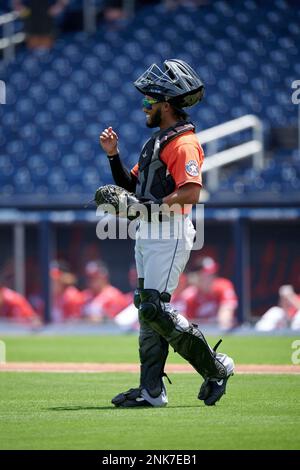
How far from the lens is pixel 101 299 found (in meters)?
14.8

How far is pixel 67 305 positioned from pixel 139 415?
31.3 feet

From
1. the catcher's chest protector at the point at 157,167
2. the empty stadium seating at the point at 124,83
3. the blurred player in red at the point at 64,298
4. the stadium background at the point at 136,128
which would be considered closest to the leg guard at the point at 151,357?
the catcher's chest protector at the point at 157,167

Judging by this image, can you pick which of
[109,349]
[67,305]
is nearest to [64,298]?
[67,305]

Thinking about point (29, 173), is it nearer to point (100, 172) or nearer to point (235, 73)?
point (100, 172)

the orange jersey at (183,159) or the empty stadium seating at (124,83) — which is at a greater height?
the empty stadium seating at (124,83)

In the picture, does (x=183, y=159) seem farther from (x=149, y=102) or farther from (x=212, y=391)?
(x=212, y=391)

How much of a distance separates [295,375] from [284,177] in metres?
7.09

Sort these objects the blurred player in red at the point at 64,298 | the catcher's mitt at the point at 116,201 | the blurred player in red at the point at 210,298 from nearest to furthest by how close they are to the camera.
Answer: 1. the catcher's mitt at the point at 116,201
2. the blurred player in red at the point at 210,298
3. the blurred player in red at the point at 64,298

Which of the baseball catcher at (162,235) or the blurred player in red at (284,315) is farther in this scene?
the blurred player in red at (284,315)

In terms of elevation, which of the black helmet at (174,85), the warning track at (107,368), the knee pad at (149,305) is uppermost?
the black helmet at (174,85)

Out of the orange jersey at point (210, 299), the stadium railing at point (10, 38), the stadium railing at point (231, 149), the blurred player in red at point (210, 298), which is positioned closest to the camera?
the blurred player in red at point (210, 298)

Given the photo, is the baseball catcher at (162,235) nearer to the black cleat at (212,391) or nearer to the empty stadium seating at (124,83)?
the black cleat at (212,391)

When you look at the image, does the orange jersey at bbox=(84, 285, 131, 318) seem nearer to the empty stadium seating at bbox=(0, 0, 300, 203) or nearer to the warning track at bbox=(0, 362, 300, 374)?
the empty stadium seating at bbox=(0, 0, 300, 203)

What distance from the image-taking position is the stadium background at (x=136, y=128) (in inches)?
566
